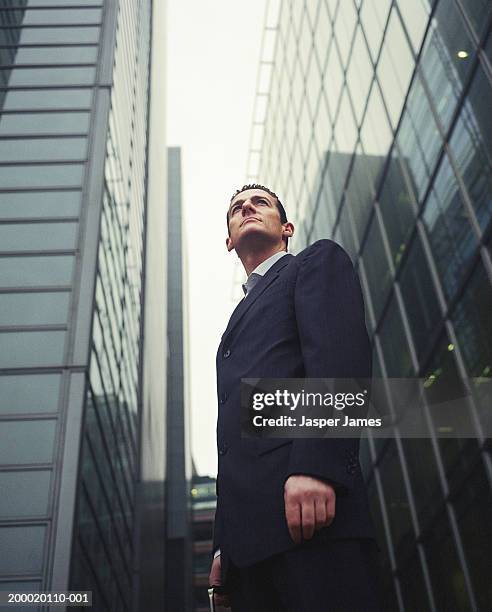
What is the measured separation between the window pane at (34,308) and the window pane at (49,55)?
7.34 metres

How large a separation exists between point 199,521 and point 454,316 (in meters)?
70.2

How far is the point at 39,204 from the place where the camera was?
45.0ft

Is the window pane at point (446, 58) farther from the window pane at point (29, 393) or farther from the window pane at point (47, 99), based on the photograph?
the window pane at point (47, 99)

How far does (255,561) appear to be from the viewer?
6.89 ft

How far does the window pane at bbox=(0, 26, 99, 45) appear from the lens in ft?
55.3

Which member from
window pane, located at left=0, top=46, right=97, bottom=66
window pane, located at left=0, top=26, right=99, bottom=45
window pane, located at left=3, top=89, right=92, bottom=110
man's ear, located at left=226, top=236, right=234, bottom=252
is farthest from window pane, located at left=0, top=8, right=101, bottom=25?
man's ear, located at left=226, top=236, right=234, bottom=252

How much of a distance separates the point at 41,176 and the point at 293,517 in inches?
534

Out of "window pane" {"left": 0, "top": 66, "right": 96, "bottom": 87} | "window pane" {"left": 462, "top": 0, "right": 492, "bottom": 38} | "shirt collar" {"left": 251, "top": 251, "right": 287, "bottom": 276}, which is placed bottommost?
"shirt collar" {"left": 251, "top": 251, "right": 287, "bottom": 276}

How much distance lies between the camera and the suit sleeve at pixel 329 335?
6.70 ft

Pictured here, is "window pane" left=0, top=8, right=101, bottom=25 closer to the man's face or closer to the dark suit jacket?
the man's face

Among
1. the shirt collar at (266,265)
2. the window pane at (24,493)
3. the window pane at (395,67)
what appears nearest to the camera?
the shirt collar at (266,265)

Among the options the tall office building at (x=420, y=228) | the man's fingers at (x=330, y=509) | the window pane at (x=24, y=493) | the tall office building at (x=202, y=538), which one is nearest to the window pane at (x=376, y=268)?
the tall office building at (x=420, y=228)

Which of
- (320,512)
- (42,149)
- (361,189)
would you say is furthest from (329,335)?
(42,149)

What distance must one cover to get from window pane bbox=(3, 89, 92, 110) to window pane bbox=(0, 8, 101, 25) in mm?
2730
